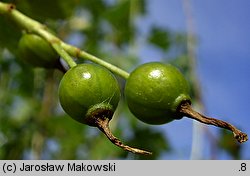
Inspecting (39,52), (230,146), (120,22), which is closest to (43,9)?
(39,52)

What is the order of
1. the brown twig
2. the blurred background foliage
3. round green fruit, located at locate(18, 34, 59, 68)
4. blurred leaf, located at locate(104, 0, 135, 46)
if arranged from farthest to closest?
blurred leaf, located at locate(104, 0, 135, 46), the blurred background foliage, round green fruit, located at locate(18, 34, 59, 68), the brown twig

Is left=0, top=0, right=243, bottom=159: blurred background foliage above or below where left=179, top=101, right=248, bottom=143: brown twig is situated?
above

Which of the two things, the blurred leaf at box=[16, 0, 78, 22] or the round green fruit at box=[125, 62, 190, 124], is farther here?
the blurred leaf at box=[16, 0, 78, 22]

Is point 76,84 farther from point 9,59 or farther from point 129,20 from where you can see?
point 129,20

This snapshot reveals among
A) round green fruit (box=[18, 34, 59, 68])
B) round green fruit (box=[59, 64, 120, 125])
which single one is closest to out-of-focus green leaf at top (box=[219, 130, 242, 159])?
round green fruit (box=[18, 34, 59, 68])

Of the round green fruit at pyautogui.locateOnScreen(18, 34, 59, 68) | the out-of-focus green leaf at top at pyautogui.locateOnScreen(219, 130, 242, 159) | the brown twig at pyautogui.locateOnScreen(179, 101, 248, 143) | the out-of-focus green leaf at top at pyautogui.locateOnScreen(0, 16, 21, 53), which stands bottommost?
the brown twig at pyautogui.locateOnScreen(179, 101, 248, 143)

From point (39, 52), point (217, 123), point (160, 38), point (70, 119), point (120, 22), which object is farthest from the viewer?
point (160, 38)

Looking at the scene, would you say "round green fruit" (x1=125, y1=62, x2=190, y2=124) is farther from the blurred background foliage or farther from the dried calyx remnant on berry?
the blurred background foliage

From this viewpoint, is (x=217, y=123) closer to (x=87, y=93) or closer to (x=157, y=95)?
(x=157, y=95)
